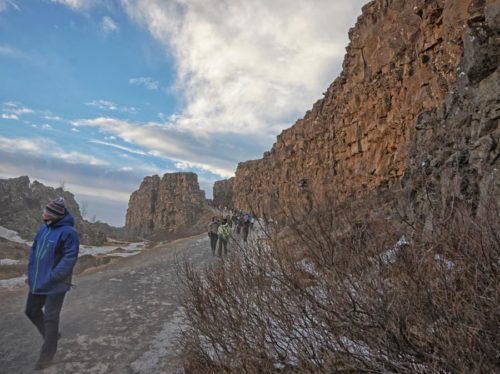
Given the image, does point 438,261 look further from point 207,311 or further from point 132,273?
point 132,273

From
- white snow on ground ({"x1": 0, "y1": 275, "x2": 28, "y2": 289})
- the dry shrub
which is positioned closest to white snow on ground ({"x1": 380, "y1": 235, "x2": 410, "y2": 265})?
the dry shrub

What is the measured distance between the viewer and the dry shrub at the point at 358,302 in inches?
83.4

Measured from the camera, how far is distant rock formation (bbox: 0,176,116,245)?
99.1 feet

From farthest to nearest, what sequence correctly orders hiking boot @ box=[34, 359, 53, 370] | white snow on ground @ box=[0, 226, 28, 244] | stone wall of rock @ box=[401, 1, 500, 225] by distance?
white snow on ground @ box=[0, 226, 28, 244] → stone wall of rock @ box=[401, 1, 500, 225] → hiking boot @ box=[34, 359, 53, 370]

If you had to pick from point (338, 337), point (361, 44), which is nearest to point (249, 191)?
point (361, 44)

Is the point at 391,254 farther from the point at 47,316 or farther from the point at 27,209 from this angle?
the point at 27,209

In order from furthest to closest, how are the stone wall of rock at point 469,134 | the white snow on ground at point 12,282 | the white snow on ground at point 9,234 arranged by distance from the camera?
1. the white snow on ground at point 9,234
2. the white snow on ground at point 12,282
3. the stone wall of rock at point 469,134

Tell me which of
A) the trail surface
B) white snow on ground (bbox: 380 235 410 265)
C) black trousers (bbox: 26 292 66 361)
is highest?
white snow on ground (bbox: 380 235 410 265)

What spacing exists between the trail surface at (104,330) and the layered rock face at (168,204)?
63.3 m

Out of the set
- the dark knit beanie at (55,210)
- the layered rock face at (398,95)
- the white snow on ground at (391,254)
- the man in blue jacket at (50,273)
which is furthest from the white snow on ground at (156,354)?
the white snow on ground at (391,254)

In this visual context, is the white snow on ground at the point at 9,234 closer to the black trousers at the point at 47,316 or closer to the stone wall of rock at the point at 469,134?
the black trousers at the point at 47,316

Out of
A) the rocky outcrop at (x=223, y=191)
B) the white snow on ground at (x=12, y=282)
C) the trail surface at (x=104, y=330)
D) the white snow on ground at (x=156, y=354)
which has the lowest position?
the white snow on ground at (x=156, y=354)

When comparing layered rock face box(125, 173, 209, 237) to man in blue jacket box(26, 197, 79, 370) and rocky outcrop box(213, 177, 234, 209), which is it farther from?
man in blue jacket box(26, 197, 79, 370)

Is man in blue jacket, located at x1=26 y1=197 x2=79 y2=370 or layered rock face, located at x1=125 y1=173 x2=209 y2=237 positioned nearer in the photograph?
man in blue jacket, located at x1=26 y1=197 x2=79 y2=370
